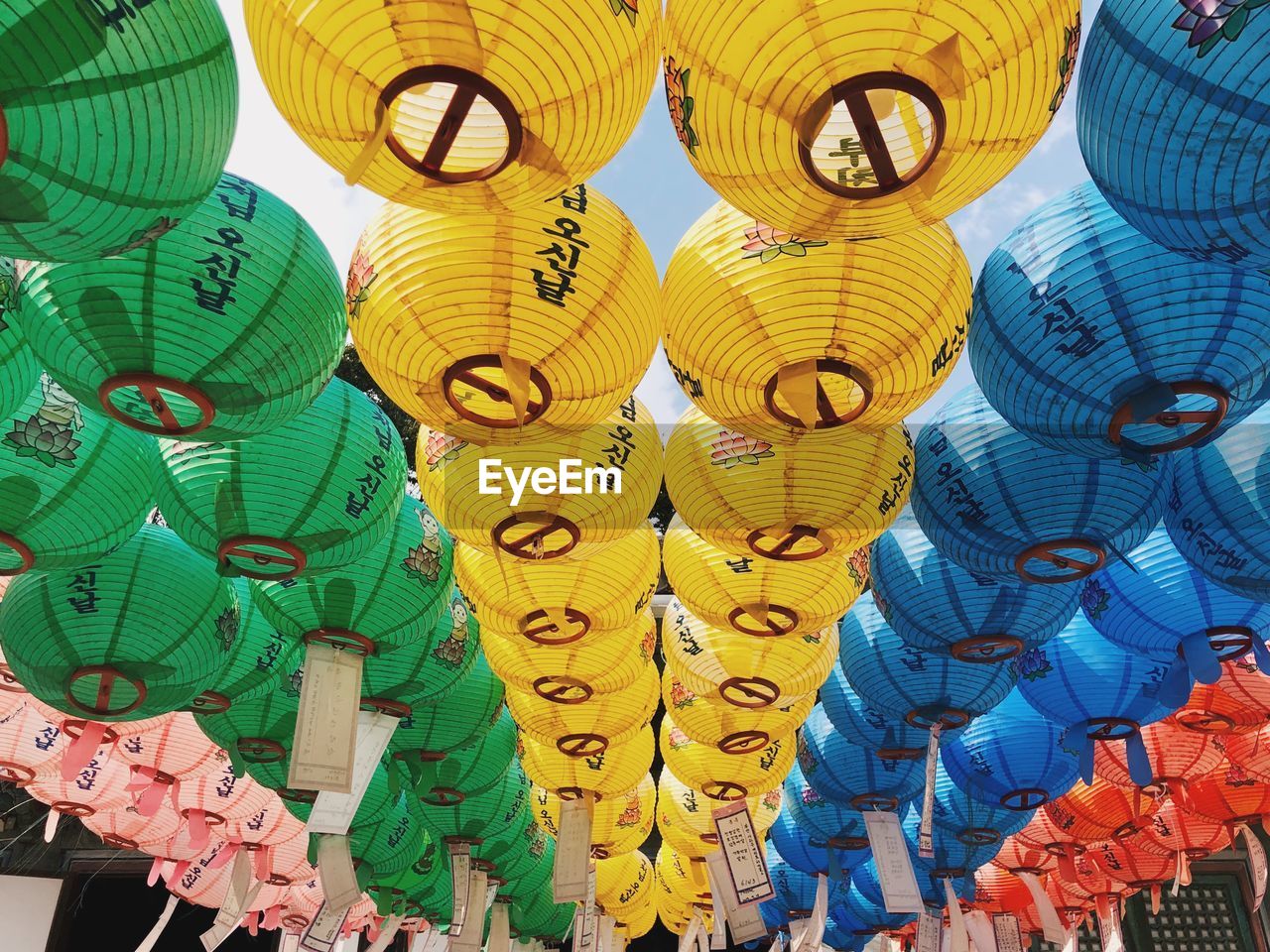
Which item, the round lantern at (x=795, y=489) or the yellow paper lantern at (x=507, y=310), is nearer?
the yellow paper lantern at (x=507, y=310)

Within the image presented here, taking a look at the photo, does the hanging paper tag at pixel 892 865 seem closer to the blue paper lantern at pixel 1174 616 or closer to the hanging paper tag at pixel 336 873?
the blue paper lantern at pixel 1174 616

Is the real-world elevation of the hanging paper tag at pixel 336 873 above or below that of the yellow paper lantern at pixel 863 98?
below

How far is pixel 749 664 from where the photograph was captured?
382cm

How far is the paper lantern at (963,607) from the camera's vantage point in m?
3.28

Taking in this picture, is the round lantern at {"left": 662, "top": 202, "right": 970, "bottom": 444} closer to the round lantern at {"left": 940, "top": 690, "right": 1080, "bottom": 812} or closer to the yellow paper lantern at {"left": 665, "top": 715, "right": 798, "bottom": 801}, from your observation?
the round lantern at {"left": 940, "top": 690, "right": 1080, "bottom": 812}

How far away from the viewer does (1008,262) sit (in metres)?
2.44

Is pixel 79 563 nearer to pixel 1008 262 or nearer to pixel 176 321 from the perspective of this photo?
pixel 176 321

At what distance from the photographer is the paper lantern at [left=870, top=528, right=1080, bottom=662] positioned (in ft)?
10.8

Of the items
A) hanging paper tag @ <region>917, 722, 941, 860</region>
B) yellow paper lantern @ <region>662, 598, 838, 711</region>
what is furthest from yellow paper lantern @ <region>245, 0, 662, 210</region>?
hanging paper tag @ <region>917, 722, 941, 860</region>

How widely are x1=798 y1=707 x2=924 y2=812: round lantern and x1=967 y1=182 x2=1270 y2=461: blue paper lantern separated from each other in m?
2.86

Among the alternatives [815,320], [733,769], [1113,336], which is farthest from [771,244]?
[733,769]

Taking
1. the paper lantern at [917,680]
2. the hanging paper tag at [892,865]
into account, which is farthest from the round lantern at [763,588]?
the hanging paper tag at [892,865]

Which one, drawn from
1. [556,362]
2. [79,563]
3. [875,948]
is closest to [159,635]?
[79,563]

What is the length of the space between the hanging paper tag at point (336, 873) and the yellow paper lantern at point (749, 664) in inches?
74.1
